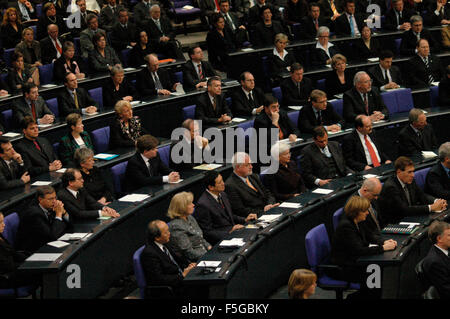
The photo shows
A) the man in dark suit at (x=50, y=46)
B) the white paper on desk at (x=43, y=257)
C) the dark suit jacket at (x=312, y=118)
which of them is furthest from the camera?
the man in dark suit at (x=50, y=46)

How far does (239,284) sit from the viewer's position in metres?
6.62

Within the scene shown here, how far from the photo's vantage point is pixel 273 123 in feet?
31.6

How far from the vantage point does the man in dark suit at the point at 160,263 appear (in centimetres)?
645

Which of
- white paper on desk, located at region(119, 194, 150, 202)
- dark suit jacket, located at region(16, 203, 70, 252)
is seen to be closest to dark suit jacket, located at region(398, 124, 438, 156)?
white paper on desk, located at region(119, 194, 150, 202)

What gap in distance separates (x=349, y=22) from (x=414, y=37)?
4.09 ft

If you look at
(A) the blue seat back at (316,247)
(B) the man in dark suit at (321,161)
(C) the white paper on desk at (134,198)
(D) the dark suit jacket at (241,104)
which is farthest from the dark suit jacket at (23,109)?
(A) the blue seat back at (316,247)

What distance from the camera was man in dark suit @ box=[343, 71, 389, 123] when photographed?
33.2 feet

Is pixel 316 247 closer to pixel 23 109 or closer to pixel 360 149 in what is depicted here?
pixel 360 149

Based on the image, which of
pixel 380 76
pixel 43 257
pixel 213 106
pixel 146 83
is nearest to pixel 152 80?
pixel 146 83

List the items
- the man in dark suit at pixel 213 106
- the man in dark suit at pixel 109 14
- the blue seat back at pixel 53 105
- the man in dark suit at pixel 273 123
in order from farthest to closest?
the man in dark suit at pixel 109 14 < the blue seat back at pixel 53 105 < the man in dark suit at pixel 213 106 < the man in dark suit at pixel 273 123

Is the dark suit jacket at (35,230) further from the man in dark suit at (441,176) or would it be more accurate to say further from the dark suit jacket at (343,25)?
the dark suit jacket at (343,25)

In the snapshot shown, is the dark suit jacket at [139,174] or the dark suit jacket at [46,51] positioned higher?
the dark suit jacket at [46,51]

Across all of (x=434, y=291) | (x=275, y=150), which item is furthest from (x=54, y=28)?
(x=434, y=291)

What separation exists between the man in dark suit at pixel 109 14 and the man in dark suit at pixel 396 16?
4637 mm
